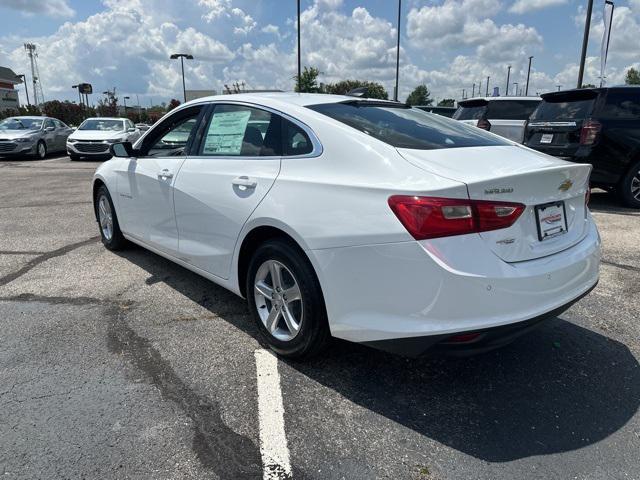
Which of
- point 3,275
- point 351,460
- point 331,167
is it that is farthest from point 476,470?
point 3,275

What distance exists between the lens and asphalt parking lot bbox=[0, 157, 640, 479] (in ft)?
7.37

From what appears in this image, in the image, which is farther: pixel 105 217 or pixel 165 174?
pixel 105 217

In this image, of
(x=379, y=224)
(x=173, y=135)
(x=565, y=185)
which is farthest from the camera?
(x=173, y=135)

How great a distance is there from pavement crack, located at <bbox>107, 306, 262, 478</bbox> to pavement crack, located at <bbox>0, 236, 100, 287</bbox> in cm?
183

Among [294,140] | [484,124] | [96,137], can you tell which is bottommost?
[96,137]

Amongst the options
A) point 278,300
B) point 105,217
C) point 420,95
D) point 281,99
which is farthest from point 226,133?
point 420,95

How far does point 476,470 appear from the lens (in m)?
2.20

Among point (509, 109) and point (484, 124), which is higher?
point (509, 109)

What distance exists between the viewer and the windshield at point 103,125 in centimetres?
Result: 1738

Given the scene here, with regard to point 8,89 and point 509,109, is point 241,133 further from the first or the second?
point 8,89

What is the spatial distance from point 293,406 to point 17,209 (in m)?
7.38

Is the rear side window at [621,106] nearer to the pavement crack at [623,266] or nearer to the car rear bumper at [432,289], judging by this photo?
Answer: the pavement crack at [623,266]

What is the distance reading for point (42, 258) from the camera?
5312 mm

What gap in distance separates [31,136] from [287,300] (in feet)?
56.8
